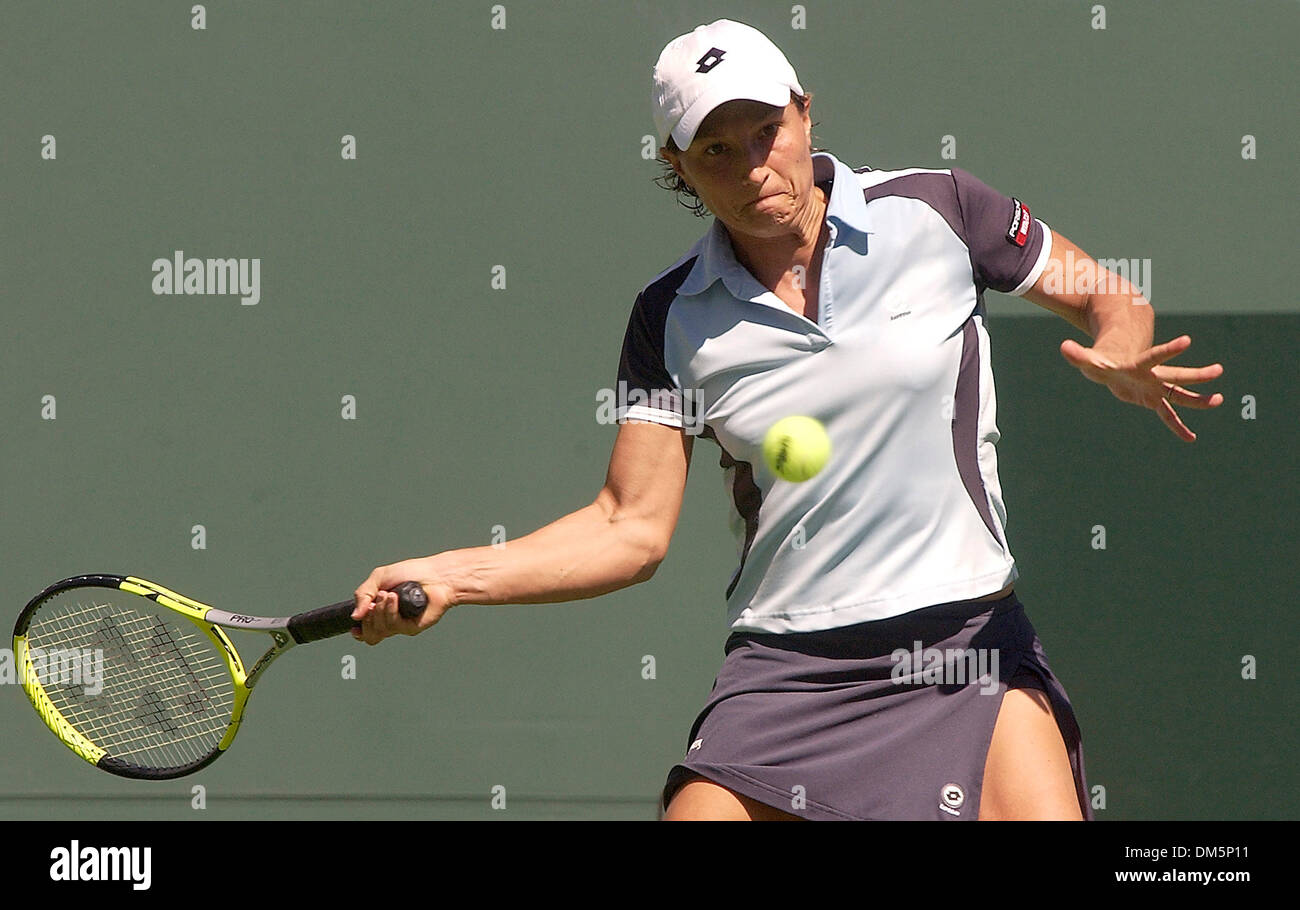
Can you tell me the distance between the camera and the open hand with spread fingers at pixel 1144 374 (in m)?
1.89

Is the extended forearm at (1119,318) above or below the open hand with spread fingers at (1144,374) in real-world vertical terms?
above

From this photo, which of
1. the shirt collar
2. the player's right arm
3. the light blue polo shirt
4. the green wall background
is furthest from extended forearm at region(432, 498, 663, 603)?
the green wall background

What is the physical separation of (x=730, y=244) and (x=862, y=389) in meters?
0.32

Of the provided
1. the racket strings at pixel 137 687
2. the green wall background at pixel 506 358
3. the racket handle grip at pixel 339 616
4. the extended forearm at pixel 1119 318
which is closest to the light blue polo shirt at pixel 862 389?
the extended forearm at pixel 1119 318

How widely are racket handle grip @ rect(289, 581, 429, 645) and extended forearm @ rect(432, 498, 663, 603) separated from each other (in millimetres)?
53

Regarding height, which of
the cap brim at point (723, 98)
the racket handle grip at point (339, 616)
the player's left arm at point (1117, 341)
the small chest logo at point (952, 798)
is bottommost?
the small chest logo at point (952, 798)

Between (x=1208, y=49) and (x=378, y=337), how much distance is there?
2.08m

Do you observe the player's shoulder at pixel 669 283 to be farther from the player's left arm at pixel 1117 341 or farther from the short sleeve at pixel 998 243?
the player's left arm at pixel 1117 341

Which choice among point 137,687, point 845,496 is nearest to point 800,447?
point 845,496

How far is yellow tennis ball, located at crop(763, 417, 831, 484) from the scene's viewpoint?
2.16 meters

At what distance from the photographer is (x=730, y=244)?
2.31 meters

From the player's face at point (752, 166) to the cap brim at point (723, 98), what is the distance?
0.02 m

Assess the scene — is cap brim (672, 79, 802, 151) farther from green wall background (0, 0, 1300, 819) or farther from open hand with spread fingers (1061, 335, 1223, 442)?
green wall background (0, 0, 1300, 819)

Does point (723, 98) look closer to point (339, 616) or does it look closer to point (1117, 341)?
point (1117, 341)
